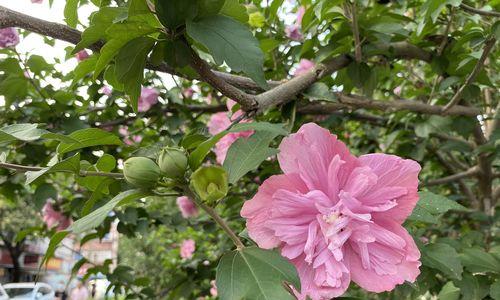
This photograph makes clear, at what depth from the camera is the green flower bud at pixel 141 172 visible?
60 cm

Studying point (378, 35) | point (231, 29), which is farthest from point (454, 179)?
point (231, 29)

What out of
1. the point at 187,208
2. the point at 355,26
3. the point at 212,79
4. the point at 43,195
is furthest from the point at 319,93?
the point at 187,208

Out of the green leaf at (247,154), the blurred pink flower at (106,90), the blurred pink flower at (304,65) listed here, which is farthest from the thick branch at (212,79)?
the blurred pink flower at (106,90)

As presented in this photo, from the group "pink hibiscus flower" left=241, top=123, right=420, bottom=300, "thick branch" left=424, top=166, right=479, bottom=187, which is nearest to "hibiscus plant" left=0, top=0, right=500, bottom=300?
"pink hibiscus flower" left=241, top=123, right=420, bottom=300

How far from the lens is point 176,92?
1695mm

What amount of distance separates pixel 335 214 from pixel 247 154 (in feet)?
0.50

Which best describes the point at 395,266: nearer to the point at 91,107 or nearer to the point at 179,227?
the point at 91,107

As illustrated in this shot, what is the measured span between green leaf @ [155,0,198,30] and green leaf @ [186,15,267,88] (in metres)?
0.01

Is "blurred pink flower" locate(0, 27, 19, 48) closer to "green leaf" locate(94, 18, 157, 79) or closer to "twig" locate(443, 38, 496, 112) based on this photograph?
"green leaf" locate(94, 18, 157, 79)

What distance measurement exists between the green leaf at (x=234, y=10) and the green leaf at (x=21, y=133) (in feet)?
1.05

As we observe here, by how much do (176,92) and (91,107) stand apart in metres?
0.35

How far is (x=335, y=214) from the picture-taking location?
0.62 metres

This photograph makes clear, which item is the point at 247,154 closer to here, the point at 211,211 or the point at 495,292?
the point at 211,211

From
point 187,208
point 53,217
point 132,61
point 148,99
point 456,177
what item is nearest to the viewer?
point 132,61
